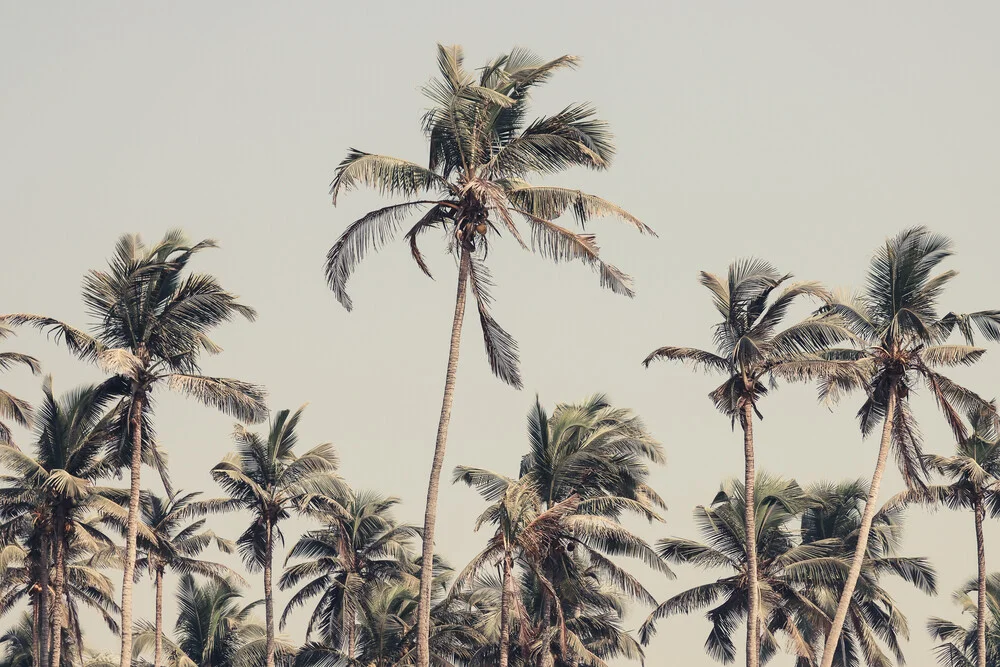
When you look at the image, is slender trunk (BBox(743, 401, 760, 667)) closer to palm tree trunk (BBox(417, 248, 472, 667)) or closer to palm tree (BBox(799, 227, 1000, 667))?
palm tree (BBox(799, 227, 1000, 667))

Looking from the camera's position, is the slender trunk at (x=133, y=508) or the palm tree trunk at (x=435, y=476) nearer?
the palm tree trunk at (x=435, y=476)

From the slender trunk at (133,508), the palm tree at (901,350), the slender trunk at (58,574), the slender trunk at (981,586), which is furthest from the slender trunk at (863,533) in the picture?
the slender trunk at (58,574)

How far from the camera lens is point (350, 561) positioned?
55.6 metres

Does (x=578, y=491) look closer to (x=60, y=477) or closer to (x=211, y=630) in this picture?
(x=60, y=477)

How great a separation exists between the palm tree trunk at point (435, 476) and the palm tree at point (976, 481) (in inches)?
820

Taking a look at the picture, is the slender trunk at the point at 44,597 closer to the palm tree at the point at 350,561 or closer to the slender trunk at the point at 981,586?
the palm tree at the point at 350,561

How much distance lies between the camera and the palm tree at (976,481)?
49219 millimetres

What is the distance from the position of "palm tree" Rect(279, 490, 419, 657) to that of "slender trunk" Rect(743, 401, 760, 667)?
1654 cm

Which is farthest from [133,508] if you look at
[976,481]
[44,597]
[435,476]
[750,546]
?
[976,481]

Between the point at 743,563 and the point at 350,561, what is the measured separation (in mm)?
15369

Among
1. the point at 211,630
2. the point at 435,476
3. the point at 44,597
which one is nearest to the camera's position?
the point at 435,476

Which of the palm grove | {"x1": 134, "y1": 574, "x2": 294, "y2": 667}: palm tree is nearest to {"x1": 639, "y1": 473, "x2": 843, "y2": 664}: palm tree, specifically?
the palm grove

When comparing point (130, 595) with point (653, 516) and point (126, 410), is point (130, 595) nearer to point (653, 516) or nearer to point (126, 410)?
point (126, 410)

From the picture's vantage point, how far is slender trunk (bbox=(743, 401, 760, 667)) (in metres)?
42.8
